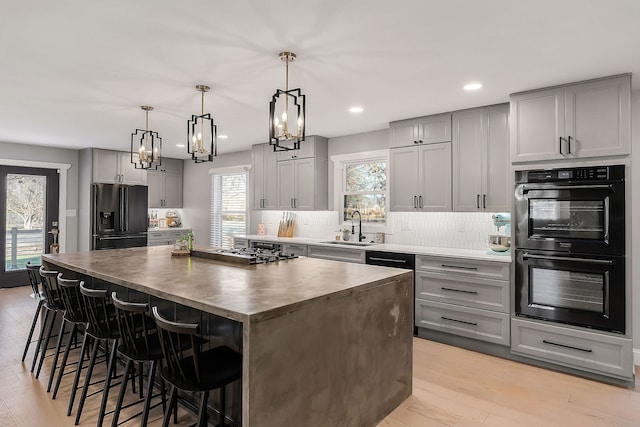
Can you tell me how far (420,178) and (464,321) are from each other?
166 centimetres

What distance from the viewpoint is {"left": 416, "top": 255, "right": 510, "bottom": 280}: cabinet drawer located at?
3.64 meters

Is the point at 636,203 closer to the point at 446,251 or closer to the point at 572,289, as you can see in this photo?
the point at 572,289

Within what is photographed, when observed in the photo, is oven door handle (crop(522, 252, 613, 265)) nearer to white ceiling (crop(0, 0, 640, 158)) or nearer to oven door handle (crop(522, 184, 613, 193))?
oven door handle (crop(522, 184, 613, 193))

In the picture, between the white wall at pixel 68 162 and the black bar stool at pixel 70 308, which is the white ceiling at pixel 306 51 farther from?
the white wall at pixel 68 162

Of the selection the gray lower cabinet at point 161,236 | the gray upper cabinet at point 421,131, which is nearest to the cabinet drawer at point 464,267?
the gray upper cabinet at point 421,131

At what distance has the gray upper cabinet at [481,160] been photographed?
12.7 ft

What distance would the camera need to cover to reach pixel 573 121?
3.25 m

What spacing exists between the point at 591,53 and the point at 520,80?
1.92ft

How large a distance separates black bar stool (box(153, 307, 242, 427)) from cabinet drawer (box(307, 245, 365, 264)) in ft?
8.91

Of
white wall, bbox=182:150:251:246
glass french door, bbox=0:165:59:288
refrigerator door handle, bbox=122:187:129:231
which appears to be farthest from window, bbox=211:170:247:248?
glass french door, bbox=0:165:59:288

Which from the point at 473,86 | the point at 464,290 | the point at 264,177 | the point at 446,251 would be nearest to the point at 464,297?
the point at 464,290

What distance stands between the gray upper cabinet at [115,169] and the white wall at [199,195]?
1.00 m

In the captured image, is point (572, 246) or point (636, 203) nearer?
point (572, 246)

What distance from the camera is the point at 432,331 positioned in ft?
13.6
